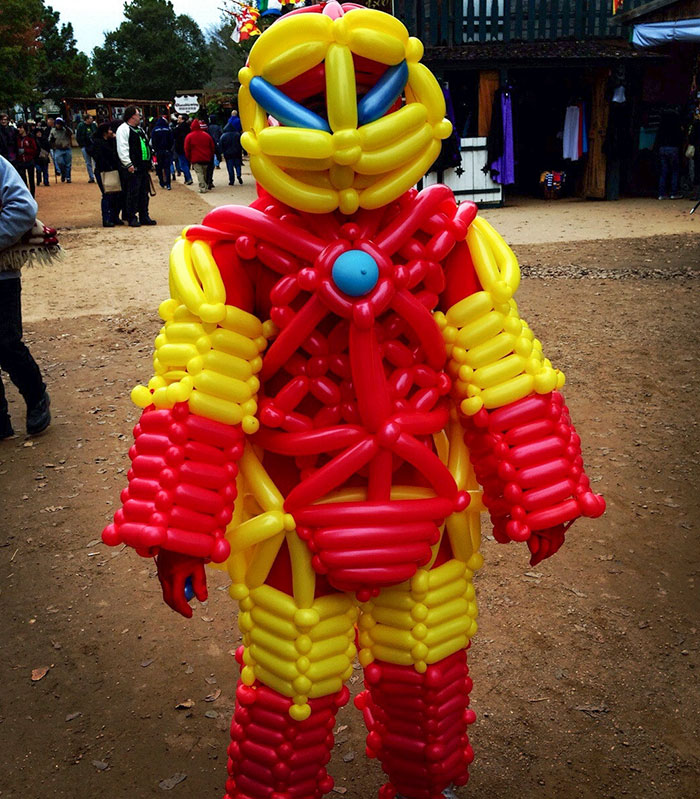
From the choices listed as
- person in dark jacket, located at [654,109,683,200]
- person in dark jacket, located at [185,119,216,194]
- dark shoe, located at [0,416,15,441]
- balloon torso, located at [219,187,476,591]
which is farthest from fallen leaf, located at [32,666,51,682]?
person in dark jacket, located at [185,119,216,194]

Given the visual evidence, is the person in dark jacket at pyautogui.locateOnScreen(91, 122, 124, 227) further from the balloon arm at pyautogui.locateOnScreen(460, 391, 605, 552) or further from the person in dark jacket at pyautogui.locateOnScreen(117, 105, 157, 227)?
the balloon arm at pyautogui.locateOnScreen(460, 391, 605, 552)

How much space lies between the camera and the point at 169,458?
5.46 ft

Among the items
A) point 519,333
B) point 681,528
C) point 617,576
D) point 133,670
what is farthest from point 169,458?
point 681,528

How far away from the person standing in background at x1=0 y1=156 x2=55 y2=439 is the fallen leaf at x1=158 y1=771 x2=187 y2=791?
9.06ft

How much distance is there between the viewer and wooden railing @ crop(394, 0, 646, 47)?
1205 cm

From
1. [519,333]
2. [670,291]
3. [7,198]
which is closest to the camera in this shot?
[519,333]

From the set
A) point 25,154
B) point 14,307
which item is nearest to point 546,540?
point 14,307

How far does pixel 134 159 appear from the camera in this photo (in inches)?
439

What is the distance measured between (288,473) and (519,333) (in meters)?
0.64

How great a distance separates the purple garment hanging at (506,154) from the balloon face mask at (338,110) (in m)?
11.4

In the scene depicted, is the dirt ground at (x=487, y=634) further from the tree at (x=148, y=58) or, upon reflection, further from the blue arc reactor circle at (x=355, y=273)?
the tree at (x=148, y=58)

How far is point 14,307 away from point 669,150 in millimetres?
11306

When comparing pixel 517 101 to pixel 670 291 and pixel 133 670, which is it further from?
pixel 133 670

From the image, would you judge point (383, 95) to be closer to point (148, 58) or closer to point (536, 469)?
point (536, 469)
